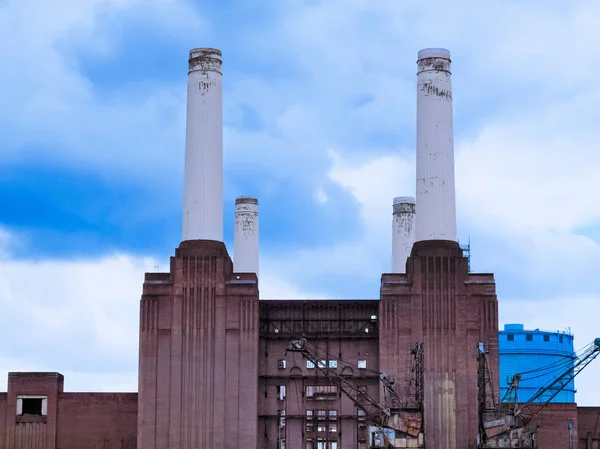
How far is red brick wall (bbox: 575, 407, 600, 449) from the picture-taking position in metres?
107

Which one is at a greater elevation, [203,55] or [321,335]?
[203,55]

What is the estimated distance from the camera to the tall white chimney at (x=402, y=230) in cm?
12319

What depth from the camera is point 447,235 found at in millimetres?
101125

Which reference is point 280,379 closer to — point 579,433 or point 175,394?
point 175,394

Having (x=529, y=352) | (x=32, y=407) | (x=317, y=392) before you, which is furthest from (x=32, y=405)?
(x=529, y=352)

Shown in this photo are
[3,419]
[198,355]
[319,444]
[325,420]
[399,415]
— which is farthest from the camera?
[3,419]

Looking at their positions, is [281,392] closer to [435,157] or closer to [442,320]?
[442,320]

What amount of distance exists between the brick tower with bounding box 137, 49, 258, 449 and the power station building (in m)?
0.07

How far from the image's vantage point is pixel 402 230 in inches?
4875

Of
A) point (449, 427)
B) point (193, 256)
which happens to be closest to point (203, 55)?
point (193, 256)

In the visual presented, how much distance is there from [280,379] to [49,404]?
56.1ft

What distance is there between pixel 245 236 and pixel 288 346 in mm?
23032

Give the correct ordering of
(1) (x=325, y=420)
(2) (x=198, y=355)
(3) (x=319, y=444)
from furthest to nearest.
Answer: (1) (x=325, y=420) < (3) (x=319, y=444) < (2) (x=198, y=355)

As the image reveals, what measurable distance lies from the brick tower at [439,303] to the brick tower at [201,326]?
9.98 meters
